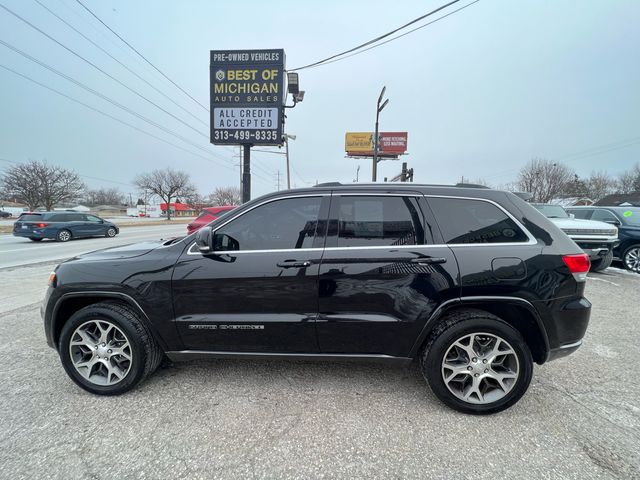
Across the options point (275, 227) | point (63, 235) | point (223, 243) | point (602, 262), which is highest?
point (275, 227)

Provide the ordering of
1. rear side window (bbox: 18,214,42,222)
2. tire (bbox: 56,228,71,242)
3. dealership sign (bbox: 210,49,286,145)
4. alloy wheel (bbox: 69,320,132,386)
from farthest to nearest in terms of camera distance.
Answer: tire (bbox: 56,228,71,242) → rear side window (bbox: 18,214,42,222) → dealership sign (bbox: 210,49,286,145) → alloy wheel (bbox: 69,320,132,386)

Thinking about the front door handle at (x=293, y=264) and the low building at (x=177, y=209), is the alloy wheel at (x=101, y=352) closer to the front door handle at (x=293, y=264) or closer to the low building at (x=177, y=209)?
the front door handle at (x=293, y=264)

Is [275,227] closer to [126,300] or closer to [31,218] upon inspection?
[126,300]

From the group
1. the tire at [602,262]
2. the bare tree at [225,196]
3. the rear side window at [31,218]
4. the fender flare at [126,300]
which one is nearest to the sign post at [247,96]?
the fender flare at [126,300]

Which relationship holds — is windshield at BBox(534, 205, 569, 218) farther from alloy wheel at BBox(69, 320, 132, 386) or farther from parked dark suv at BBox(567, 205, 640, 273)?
alloy wheel at BBox(69, 320, 132, 386)

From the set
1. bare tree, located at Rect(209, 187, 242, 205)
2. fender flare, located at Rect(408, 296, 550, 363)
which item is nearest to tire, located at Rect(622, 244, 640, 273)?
fender flare, located at Rect(408, 296, 550, 363)

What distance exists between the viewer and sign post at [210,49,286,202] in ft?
30.6

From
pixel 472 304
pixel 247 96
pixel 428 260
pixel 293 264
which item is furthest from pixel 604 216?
pixel 247 96

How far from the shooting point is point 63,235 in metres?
15.1

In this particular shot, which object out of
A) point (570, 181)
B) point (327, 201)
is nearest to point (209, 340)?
point (327, 201)

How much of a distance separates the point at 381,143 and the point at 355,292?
167 ft

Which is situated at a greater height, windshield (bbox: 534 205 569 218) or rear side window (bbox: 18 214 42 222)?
windshield (bbox: 534 205 569 218)

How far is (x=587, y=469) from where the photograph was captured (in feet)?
5.85

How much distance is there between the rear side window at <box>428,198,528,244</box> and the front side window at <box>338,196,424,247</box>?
20 cm
